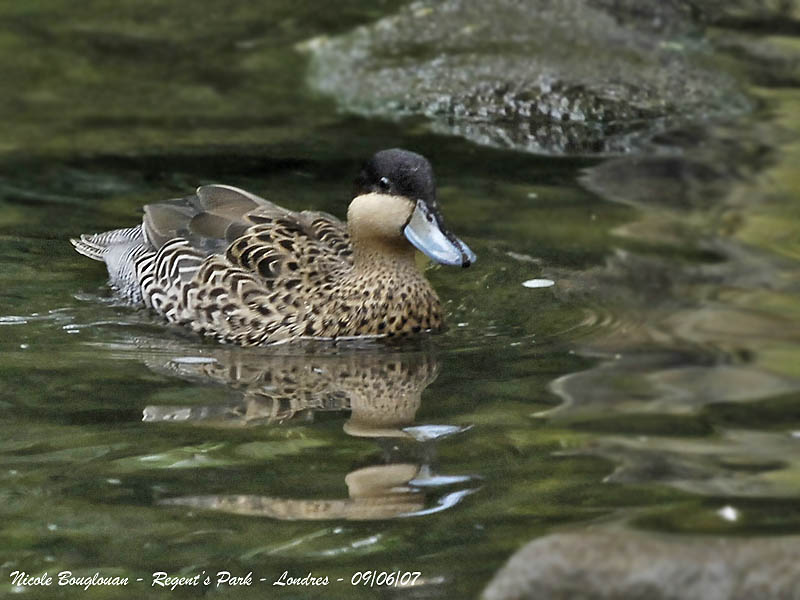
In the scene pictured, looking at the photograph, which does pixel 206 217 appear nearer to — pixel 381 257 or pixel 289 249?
pixel 289 249

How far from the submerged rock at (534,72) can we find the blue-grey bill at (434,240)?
3.84 metres

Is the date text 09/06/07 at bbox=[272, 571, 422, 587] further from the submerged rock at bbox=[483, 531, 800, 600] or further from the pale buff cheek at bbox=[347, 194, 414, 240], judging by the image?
the pale buff cheek at bbox=[347, 194, 414, 240]

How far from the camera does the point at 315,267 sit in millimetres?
8281

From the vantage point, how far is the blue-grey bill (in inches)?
305

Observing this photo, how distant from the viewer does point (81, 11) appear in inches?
602

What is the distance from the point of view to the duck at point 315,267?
26.0 ft

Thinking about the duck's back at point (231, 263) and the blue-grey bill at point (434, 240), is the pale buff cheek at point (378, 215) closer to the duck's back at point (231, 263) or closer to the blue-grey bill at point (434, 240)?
the blue-grey bill at point (434, 240)

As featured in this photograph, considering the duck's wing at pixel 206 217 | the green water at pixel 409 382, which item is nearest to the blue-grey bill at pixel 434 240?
the green water at pixel 409 382

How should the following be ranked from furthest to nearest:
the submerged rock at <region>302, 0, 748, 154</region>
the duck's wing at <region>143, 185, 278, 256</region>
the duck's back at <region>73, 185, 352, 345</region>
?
1. the submerged rock at <region>302, 0, 748, 154</region>
2. the duck's wing at <region>143, 185, 278, 256</region>
3. the duck's back at <region>73, 185, 352, 345</region>

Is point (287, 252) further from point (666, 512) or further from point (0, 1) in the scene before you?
point (0, 1)

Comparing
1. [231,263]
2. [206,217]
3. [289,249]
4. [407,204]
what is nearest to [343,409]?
[407,204]

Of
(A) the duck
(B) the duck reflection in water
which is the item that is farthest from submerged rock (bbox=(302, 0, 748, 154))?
(B) the duck reflection in water

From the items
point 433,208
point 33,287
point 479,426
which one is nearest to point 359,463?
point 479,426

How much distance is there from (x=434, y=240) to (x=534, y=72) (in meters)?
5.26
